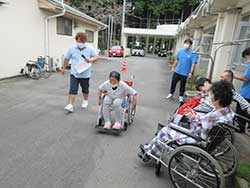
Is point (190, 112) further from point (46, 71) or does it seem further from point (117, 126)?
point (46, 71)

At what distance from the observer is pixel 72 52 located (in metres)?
3.98

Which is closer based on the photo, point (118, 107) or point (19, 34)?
point (118, 107)

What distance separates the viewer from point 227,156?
2.37m

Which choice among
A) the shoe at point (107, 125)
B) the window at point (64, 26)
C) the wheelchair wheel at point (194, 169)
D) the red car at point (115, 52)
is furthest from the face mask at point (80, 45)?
the red car at point (115, 52)

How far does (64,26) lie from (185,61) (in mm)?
7276

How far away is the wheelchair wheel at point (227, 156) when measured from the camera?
7.22 ft

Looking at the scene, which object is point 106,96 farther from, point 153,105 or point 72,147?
point 153,105

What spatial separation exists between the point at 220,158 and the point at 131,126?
5.39 ft

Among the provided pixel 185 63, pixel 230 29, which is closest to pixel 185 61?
pixel 185 63

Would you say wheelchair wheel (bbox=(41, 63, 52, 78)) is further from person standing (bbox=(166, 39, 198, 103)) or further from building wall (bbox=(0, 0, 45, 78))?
person standing (bbox=(166, 39, 198, 103))

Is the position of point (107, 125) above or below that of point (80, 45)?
below

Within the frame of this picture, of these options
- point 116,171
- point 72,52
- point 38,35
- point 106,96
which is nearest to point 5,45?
point 38,35

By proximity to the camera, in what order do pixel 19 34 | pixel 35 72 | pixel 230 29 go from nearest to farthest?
1. pixel 230 29
2. pixel 19 34
3. pixel 35 72

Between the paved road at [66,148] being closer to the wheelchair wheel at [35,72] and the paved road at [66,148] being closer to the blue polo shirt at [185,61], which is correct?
the blue polo shirt at [185,61]
